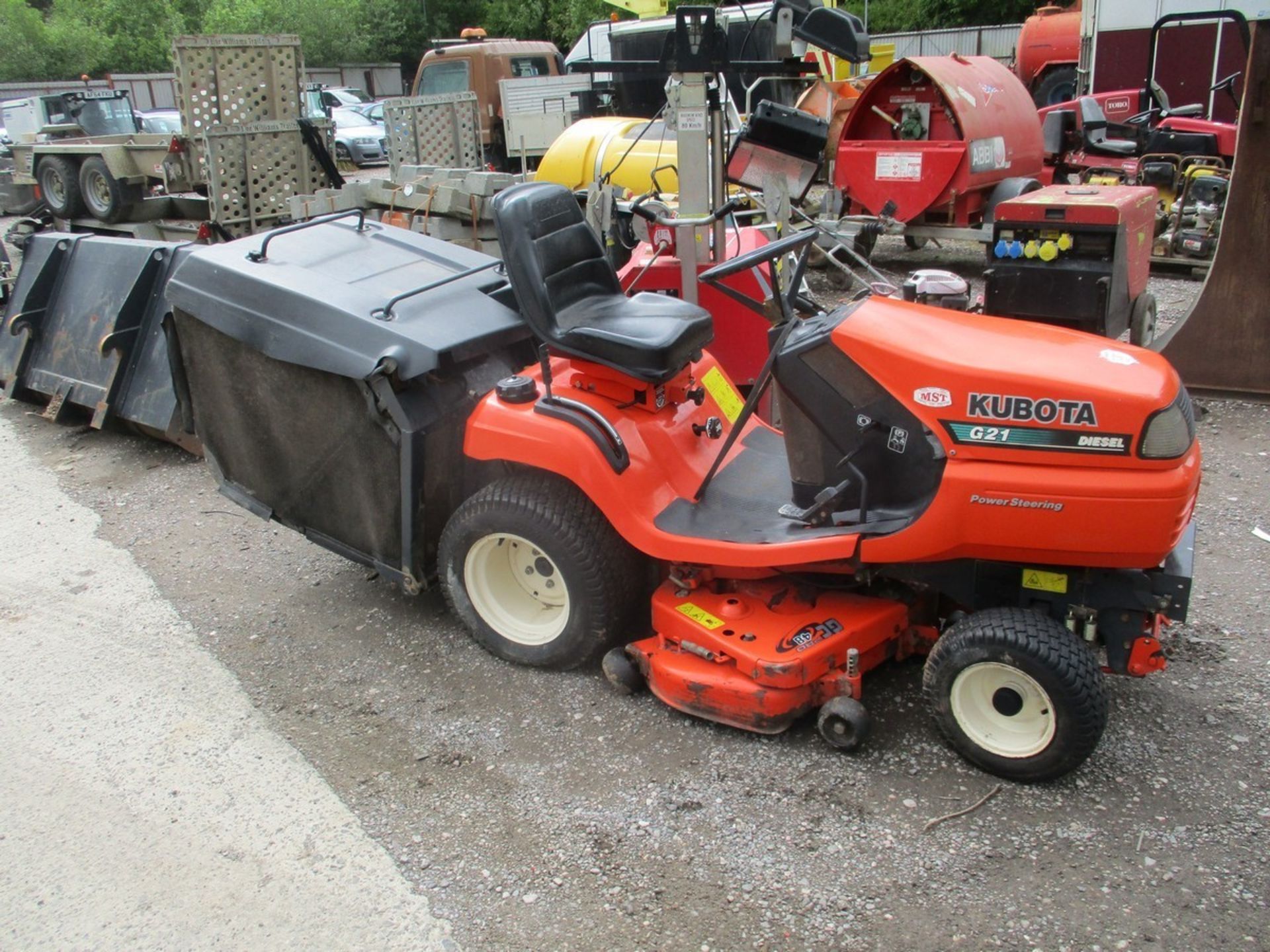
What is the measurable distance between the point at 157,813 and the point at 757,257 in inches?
85.9

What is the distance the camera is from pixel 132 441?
19.3 feet

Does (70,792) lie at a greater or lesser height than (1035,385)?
lesser

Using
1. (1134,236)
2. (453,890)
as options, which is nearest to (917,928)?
(453,890)

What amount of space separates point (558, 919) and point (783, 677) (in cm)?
82

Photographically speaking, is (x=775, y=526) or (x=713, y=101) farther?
(x=713, y=101)

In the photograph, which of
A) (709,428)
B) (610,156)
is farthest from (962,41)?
(709,428)

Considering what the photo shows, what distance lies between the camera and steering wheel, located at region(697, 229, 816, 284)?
9.53ft

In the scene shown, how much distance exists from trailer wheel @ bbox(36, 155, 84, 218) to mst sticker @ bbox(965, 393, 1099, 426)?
37.0 feet

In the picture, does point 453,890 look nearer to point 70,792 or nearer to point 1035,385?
point 70,792

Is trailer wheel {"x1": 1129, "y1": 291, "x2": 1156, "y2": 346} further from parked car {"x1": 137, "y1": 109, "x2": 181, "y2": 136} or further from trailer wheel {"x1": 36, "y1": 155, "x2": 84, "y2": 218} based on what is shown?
parked car {"x1": 137, "y1": 109, "x2": 181, "y2": 136}

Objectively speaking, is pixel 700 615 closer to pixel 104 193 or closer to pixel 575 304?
pixel 575 304

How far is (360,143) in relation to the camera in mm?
21719

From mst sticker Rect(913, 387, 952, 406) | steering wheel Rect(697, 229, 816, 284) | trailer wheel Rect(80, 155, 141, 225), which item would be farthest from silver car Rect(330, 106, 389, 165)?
mst sticker Rect(913, 387, 952, 406)

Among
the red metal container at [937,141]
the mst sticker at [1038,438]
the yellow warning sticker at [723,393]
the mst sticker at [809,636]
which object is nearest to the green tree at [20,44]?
the red metal container at [937,141]
